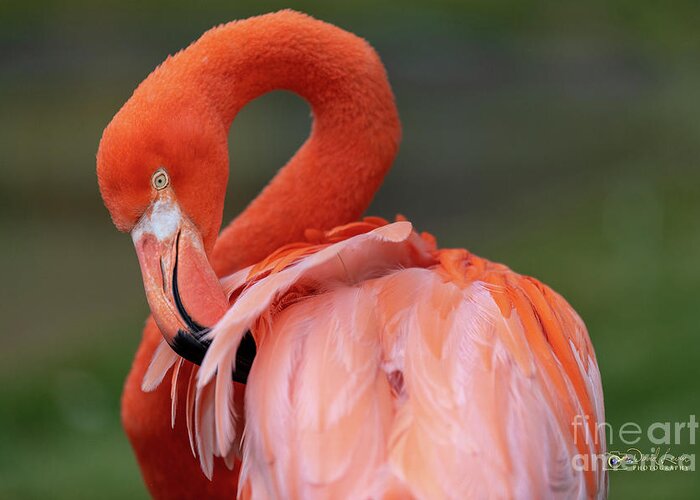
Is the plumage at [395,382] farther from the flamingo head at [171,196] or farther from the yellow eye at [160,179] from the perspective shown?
the yellow eye at [160,179]

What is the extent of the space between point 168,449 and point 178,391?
0.22 metres

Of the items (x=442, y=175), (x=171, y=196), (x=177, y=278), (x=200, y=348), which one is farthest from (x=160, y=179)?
(x=442, y=175)

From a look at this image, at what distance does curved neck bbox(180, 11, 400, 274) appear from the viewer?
2.17 meters

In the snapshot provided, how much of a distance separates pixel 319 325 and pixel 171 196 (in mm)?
432

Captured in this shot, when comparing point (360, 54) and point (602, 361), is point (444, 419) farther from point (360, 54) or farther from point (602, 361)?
point (602, 361)

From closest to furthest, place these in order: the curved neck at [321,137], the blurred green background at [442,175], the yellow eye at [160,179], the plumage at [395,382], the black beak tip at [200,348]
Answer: the plumage at [395,382], the black beak tip at [200,348], the yellow eye at [160,179], the curved neck at [321,137], the blurred green background at [442,175]

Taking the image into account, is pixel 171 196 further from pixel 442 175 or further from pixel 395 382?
pixel 442 175

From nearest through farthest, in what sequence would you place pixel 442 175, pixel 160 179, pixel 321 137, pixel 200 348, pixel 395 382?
pixel 395 382 → pixel 200 348 → pixel 160 179 → pixel 321 137 → pixel 442 175

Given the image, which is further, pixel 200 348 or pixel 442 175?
pixel 442 175

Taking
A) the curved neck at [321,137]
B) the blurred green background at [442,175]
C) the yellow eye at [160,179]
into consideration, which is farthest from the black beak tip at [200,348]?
the blurred green background at [442,175]

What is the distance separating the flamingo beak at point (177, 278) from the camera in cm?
174

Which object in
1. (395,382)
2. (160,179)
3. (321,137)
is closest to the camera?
(395,382)

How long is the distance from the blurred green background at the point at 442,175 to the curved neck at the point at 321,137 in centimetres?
153

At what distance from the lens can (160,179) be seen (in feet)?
6.18
